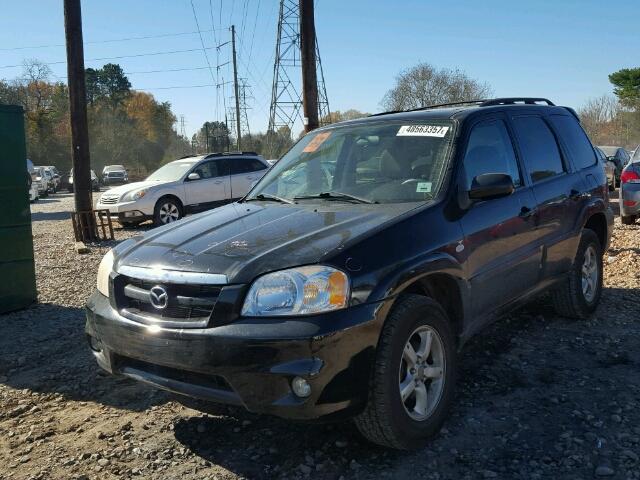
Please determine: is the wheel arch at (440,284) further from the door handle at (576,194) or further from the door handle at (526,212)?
the door handle at (576,194)

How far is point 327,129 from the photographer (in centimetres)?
489

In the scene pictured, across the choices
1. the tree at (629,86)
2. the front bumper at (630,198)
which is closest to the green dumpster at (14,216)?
the front bumper at (630,198)

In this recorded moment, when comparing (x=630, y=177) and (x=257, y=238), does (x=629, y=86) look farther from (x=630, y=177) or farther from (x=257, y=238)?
(x=257, y=238)

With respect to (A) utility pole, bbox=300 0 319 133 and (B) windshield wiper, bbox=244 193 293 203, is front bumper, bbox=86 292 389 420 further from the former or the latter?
(A) utility pole, bbox=300 0 319 133

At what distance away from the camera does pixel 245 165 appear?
16047 mm

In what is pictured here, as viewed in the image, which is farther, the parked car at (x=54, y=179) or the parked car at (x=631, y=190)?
the parked car at (x=54, y=179)

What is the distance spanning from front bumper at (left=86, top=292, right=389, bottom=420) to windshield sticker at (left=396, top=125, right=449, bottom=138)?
1607mm

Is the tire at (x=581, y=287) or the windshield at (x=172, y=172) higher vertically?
the windshield at (x=172, y=172)

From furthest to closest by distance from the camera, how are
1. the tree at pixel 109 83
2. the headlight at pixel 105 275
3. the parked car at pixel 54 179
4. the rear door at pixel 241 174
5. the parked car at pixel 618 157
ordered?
the tree at pixel 109 83 < the parked car at pixel 54 179 < the parked car at pixel 618 157 < the rear door at pixel 241 174 < the headlight at pixel 105 275

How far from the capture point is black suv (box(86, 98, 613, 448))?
287 cm

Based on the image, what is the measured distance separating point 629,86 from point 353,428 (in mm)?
60579

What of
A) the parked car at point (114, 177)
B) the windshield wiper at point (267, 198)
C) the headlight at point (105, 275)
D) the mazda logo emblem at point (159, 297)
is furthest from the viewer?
the parked car at point (114, 177)

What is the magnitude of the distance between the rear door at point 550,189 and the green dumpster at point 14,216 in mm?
5097

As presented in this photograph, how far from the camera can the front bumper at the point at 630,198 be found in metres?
10.2
